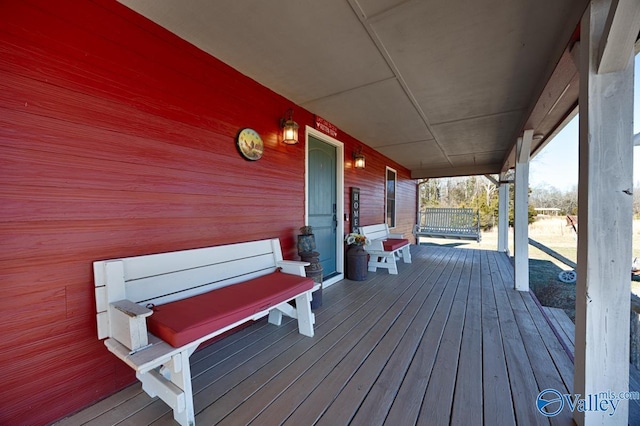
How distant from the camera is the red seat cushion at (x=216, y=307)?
4.24ft

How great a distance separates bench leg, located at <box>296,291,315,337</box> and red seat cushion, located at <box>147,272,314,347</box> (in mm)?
119

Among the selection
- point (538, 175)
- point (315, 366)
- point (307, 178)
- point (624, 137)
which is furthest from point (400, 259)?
point (538, 175)

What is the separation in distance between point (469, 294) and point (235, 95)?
359 cm

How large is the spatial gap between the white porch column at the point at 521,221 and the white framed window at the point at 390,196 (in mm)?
2616

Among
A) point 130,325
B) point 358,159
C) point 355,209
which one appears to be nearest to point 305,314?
point 130,325

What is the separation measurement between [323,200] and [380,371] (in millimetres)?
2360

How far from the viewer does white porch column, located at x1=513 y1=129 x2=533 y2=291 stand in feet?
11.0

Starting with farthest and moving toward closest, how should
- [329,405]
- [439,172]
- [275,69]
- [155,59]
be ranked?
[439,172] < [275,69] < [155,59] < [329,405]

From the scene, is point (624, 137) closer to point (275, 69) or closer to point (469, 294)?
point (275, 69)

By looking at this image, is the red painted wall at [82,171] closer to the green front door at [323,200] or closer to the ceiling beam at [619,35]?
the green front door at [323,200]

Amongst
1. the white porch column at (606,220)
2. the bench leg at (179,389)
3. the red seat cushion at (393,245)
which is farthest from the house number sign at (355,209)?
the bench leg at (179,389)

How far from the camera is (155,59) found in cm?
171

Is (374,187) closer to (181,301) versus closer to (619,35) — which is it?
(619,35)

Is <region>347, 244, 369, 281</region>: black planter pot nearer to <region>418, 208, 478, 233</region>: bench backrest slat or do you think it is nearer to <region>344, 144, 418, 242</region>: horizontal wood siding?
<region>344, 144, 418, 242</region>: horizontal wood siding
